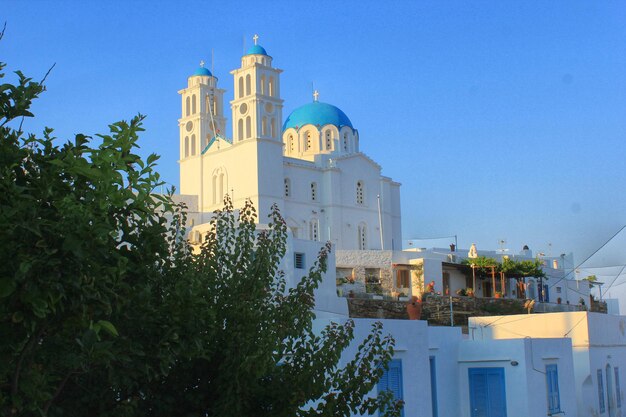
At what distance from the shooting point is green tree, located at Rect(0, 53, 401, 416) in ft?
16.3

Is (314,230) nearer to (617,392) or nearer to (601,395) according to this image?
(617,392)

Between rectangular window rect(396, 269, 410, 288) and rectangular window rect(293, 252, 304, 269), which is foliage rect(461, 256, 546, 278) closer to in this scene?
rectangular window rect(396, 269, 410, 288)

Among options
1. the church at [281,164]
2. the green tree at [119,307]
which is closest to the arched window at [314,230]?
the church at [281,164]

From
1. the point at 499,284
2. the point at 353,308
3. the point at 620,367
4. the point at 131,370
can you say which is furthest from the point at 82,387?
A: the point at 499,284

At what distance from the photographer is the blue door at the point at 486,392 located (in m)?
16.1

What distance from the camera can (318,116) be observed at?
1815 inches

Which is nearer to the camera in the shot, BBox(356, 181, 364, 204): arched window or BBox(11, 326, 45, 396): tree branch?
BBox(11, 326, 45, 396): tree branch

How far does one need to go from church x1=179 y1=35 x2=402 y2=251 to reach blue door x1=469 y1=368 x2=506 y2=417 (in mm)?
22551

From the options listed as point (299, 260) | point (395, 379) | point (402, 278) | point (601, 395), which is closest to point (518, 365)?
point (395, 379)

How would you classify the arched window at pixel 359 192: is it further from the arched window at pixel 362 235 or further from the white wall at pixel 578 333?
the white wall at pixel 578 333

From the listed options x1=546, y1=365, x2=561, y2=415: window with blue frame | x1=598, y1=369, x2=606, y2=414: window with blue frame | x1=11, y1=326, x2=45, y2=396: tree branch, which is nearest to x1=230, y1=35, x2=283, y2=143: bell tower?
x1=598, y1=369, x2=606, y2=414: window with blue frame

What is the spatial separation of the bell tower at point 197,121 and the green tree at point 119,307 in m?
34.8

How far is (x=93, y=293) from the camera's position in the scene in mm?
5070

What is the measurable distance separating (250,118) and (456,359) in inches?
1007
